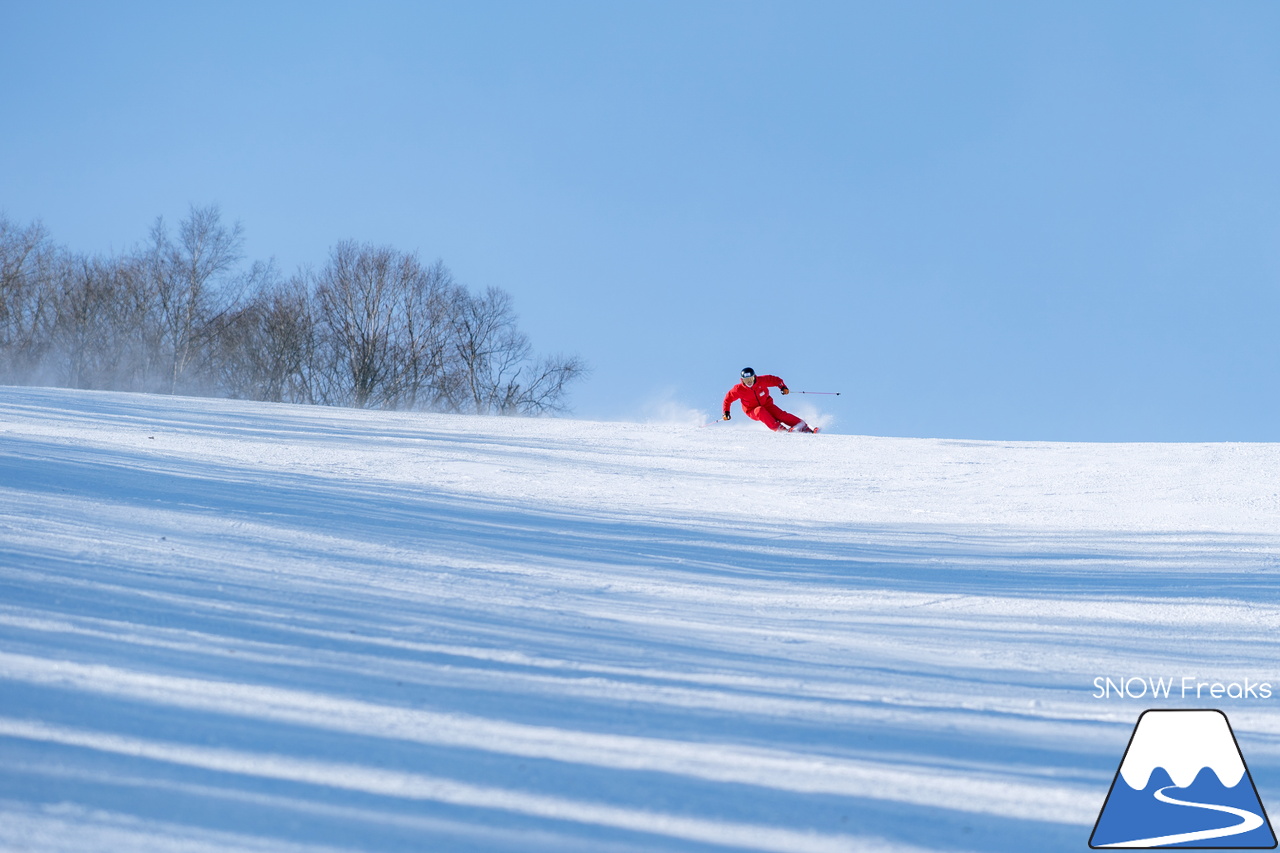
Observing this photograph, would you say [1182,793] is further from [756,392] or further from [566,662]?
[756,392]

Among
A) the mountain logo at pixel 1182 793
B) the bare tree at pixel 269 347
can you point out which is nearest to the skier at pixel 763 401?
the mountain logo at pixel 1182 793

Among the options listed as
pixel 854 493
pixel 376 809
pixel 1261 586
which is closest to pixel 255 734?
pixel 376 809

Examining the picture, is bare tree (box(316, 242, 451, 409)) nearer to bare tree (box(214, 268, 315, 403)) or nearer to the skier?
bare tree (box(214, 268, 315, 403))

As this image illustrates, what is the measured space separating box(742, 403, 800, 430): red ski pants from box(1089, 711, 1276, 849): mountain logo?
31.8ft

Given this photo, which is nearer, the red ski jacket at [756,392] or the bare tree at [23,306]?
the red ski jacket at [756,392]

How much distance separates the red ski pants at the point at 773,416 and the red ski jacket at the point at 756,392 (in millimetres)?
56

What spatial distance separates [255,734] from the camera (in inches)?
84.7

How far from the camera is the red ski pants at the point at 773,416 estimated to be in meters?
12.4

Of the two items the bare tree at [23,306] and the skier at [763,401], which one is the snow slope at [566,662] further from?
the bare tree at [23,306]

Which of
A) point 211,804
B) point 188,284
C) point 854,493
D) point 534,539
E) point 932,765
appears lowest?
point 211,804

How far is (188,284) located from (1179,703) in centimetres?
3497

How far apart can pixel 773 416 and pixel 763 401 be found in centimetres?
25

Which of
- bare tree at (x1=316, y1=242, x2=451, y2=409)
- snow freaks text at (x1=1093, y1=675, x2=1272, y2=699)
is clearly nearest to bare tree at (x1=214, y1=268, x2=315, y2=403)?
bare tree at (x1=316, y1=242, x2=451, y2=409)

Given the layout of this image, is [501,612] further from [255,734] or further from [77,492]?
[77,492]
